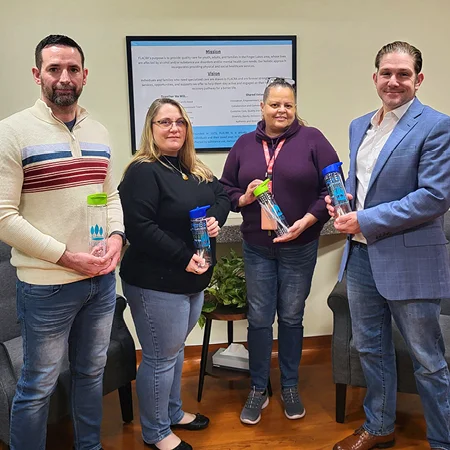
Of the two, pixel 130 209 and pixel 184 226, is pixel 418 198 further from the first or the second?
pixel 130 209

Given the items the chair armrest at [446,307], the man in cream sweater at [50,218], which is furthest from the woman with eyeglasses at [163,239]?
the chair armrest at [446,307]

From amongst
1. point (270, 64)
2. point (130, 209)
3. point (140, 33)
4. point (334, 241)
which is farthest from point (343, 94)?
point (130, 209)

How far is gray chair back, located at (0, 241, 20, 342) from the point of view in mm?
2293

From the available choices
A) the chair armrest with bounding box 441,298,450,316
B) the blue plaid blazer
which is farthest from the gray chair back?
the chair armrest with bounding box 441,298,450,316

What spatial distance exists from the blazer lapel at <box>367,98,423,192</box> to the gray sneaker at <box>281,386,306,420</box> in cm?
118

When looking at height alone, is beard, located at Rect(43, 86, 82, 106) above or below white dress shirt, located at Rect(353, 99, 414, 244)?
above

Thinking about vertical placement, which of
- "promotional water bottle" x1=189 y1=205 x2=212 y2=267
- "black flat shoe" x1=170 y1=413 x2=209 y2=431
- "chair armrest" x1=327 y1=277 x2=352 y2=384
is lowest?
"black flat shoe" x1=170 y1=413 x2=209 y2=431

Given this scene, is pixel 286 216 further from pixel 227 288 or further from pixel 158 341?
pixel 158 341

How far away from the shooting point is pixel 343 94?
3.03 metres

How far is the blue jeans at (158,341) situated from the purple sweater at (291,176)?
0.44m

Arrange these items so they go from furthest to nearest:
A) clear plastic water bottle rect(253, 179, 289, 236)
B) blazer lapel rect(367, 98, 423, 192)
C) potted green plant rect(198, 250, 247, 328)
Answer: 1. potted green plant rect(198, 250, 247, 328)
2. clear plastic water bottle rect(253, 179, 289, 236)
3. blazer lapel rect(367, 98, 423, 192)

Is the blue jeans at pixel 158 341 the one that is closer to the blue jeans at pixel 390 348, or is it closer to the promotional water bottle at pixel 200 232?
the promotional water bottle at pixel 200 232

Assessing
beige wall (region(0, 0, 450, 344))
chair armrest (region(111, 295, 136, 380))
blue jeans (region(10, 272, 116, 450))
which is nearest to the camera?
blue jeans (region(10, 272, 116, 450))

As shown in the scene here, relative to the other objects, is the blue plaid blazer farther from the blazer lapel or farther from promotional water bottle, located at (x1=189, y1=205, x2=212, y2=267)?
promotional water bottle, located at (x1=189, y1=205, x2=212, y2=267)
